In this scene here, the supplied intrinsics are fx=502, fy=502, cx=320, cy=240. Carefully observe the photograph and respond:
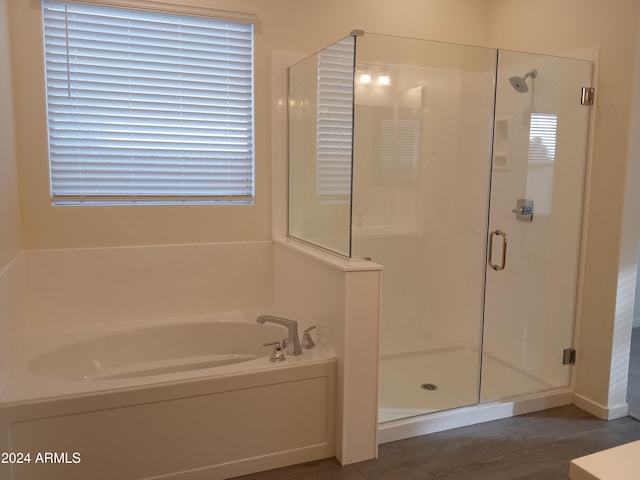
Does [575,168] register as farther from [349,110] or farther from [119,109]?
[119,109]

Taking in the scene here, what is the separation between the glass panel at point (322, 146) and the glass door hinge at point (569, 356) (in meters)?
1.52

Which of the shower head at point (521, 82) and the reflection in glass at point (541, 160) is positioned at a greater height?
the shower head at point (521, 82)

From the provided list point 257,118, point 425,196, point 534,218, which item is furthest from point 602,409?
point 257,118

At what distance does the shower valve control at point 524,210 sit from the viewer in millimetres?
3045

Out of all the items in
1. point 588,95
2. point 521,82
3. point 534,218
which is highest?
point 521,82

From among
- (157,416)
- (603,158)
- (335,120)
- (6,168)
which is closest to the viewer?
(157,416)

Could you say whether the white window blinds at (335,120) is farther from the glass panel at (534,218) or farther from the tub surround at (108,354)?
the glass panel at (534,218)

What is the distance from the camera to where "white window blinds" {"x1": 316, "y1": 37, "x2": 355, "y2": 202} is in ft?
8.04

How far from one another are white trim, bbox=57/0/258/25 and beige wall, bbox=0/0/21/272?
452 mm

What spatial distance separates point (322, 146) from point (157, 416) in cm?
155

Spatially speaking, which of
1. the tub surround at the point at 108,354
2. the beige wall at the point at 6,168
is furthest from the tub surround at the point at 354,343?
the beige wall at the point at 6,168

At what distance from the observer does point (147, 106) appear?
285cm

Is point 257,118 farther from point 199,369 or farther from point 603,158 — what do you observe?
point 603,158

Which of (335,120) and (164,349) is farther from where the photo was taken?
(164,349)
